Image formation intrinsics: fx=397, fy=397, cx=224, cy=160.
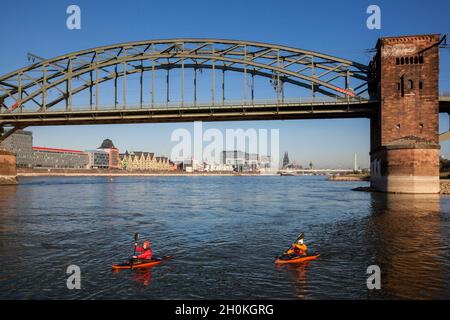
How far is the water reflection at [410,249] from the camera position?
1402cm

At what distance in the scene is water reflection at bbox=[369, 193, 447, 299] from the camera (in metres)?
14.0

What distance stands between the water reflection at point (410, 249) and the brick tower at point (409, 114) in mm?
10690

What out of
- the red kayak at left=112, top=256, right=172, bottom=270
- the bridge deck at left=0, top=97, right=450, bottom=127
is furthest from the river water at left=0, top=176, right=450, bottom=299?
the bridge deck at left=0, top=97, right=450, bottom=127

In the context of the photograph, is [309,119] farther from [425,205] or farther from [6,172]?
[6,172]

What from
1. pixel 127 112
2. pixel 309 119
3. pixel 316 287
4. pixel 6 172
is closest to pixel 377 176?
pixel 309 119

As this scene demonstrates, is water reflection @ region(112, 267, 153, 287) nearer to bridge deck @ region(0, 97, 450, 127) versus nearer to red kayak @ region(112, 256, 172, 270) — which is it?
red kayak @ region(112, 256, 172, 270)

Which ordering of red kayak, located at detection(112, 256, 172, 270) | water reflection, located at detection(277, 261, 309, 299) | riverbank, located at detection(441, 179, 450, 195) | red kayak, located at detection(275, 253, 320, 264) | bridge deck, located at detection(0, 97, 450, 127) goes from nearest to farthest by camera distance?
water reflection, located at detection(277, 261, 309, 299) < red kayak, located at detection(112, 256, 172, 270) < red kayak, located at detection(275, 253, 320, 264) < riverbank, located at detection(441, 179, 450, 195) < bridge deck, located at detection(0, 97, 450, 127)

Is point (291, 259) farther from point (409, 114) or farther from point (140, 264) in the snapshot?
point (409, 114)

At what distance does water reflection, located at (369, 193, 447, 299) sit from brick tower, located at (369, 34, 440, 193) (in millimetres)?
10690

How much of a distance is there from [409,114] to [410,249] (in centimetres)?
3580

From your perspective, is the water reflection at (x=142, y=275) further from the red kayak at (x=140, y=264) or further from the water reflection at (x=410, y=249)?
the water reflection at (x=410, y=249)

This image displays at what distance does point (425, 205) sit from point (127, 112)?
4868cm

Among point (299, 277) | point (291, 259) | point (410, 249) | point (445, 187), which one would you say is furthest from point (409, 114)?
point (299, 277)
